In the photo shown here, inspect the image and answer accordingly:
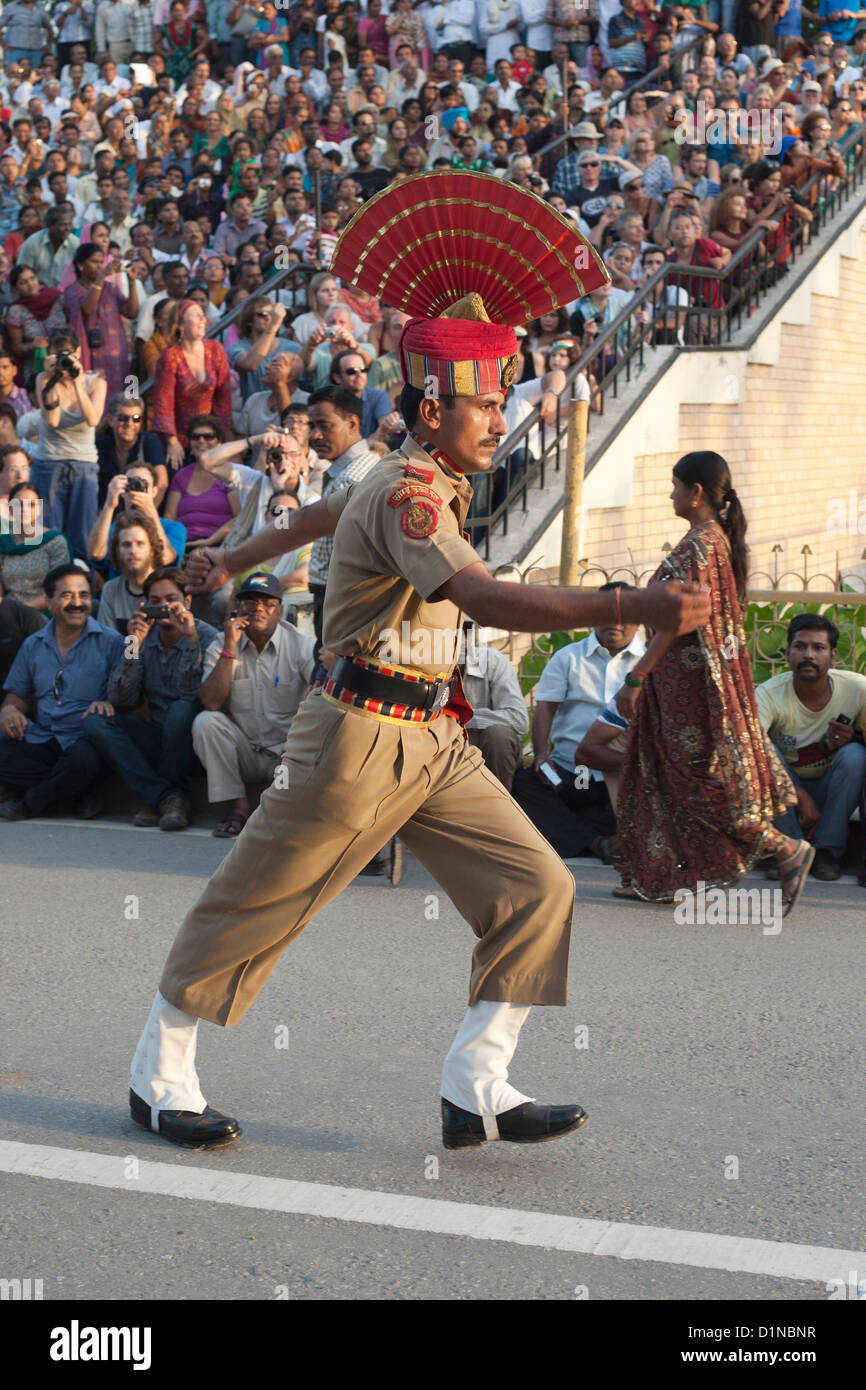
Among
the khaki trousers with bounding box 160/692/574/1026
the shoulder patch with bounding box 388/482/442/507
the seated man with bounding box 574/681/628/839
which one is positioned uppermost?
the shoulder patch with bounding box 388/482/442/507

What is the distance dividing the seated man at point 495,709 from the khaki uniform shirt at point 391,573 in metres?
3.65

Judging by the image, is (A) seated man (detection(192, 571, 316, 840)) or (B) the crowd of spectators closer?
(A) seated man (detection(192, 571, 316, 840))

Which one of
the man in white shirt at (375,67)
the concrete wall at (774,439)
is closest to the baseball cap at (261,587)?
the concrete wall at (774,439)

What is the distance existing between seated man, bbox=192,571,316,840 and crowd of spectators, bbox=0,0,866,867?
0.03 meters

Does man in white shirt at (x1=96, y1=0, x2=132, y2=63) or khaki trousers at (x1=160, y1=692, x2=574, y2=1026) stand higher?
man in white shirt at (x1=96, y1=0, x2=132, y2=63)

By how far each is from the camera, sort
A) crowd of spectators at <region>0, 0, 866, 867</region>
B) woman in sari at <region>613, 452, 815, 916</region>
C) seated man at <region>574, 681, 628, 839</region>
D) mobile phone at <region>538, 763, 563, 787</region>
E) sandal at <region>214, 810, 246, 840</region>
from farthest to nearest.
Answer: crowd of spectators at <region>0, 0, 866, 867</region> < sandal at <region>214, 810, 246, 840</region> < mobile phone at <region>538, 763, 563, 787</region> < seated man at <region>574, 681, 628, 839</region> < woman in sari at <region>613, 452, 815, 916</region>

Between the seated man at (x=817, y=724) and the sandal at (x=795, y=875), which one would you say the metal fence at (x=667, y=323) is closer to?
the seated man at (x=817, y=724)

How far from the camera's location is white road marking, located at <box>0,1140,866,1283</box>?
3369 mm

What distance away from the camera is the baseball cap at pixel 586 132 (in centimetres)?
1595

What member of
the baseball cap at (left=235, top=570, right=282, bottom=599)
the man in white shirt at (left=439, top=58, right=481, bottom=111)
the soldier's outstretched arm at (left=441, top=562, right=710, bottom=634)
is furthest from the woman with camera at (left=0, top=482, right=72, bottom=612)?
the man in white shirt at (left=439, top=58, right=481, bottom=111)

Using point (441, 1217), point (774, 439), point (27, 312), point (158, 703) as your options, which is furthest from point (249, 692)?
point (774, 439)

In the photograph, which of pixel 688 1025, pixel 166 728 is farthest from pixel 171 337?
pixel 688 1025

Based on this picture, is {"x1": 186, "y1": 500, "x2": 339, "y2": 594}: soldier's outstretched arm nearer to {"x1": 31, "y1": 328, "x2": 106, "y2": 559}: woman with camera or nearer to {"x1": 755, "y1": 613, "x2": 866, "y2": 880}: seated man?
{"x1": 755, "y1": 613, "x2": 866, "y2": 880}: seated man

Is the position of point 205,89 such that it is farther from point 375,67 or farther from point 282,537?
point 282,537
